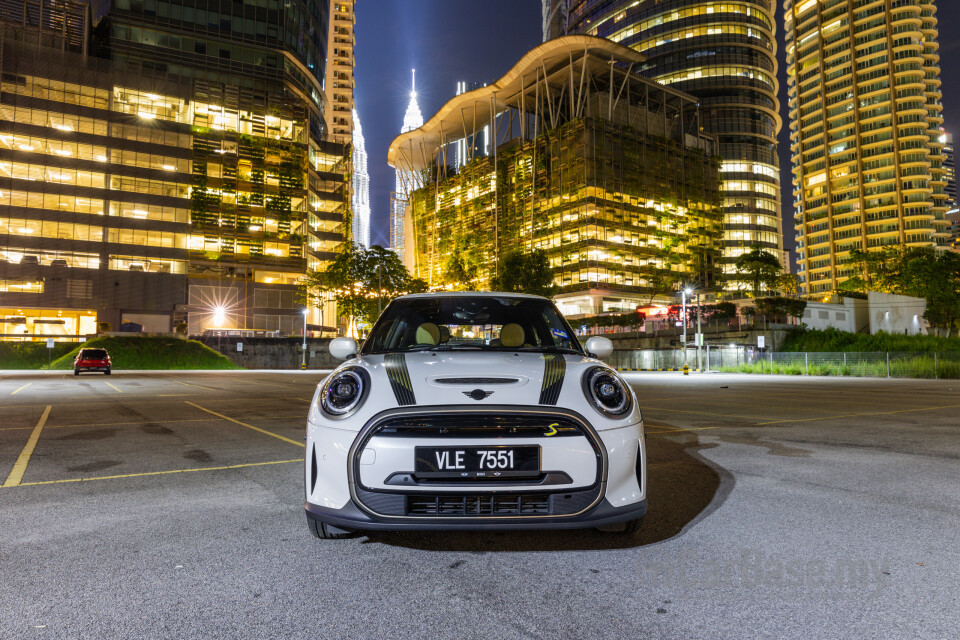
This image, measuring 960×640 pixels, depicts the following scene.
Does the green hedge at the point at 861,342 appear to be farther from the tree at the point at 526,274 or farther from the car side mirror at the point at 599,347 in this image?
the car side mirror at the point at 599,347

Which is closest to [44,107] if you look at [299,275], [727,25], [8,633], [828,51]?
[299,275]

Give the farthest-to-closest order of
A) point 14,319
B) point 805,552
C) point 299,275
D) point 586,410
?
1. point 299,275
2. point 14,319
3. point 805,552
4. point 586,410

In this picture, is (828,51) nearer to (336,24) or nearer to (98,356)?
(336,24)

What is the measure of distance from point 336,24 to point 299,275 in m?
87.2

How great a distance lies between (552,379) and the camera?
2982 mm

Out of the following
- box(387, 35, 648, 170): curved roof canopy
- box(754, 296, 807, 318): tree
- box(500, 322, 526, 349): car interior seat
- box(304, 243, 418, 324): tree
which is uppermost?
box(387, 35, 648, 170): curved roof canopy

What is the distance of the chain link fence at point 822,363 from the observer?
1076 inches

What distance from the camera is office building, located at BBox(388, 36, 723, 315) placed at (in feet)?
250

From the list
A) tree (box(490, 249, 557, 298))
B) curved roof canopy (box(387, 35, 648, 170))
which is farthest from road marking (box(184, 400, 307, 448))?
curved roof canopy (box(387, 35, 648, 170))

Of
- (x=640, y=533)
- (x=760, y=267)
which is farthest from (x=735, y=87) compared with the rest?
(x=640, y=533)

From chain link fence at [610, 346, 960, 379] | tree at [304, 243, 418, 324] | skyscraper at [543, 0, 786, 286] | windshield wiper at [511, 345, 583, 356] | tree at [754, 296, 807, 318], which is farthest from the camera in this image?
skyscraper at [543, 0, 786, 286]

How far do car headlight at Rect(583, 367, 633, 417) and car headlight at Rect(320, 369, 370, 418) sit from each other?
1203mm

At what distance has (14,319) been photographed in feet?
181

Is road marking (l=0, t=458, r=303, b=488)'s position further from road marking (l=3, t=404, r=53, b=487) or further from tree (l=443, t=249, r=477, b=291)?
tree (l=443, t=249, r=477, b=291)
